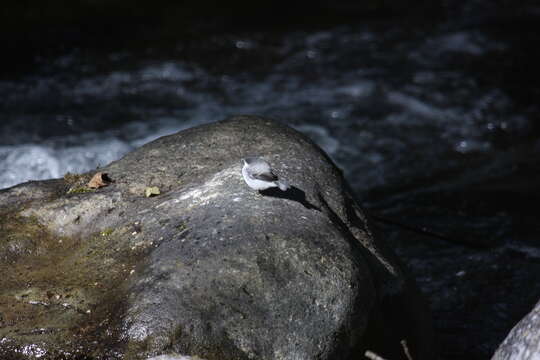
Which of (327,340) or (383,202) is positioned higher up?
(327,340)

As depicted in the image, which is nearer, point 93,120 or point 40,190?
point 40,190

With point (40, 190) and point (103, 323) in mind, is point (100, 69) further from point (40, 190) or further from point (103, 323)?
point (103, 323)

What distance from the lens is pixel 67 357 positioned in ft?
10.3

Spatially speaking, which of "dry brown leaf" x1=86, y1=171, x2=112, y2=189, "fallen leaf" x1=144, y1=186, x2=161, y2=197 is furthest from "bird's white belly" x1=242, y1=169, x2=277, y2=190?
"dry brown leaf" x1=86, y1=171, x2=112, y2=189

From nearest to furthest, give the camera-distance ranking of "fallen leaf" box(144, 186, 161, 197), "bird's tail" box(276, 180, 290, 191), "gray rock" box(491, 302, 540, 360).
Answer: "gray rock" box(491, 302, 540, 360)
"bird's tail" box(276, 180, 290, 191)
"fallen leaf" box(144, 186, 161, 197)

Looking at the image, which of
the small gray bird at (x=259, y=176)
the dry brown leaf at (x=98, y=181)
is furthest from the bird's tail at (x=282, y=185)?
the dry brown leaf at (x=98, y=181)

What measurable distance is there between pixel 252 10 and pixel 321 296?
Result: 1107 cm

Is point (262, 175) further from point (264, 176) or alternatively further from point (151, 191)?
point (151, 191)

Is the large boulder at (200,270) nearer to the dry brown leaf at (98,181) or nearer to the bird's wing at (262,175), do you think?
the dry brown leaf at (98,181)

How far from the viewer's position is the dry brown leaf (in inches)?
173

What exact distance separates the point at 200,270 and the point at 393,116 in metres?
6.95

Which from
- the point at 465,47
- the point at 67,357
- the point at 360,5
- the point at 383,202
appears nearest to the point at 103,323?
the point at 67,357

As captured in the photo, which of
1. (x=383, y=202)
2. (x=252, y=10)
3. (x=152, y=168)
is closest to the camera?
(x=152, y=168)

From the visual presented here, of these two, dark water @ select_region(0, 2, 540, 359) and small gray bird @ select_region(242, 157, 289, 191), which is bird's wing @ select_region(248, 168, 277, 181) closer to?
small gray bird @ select_region(242, 157, 289, 191)
